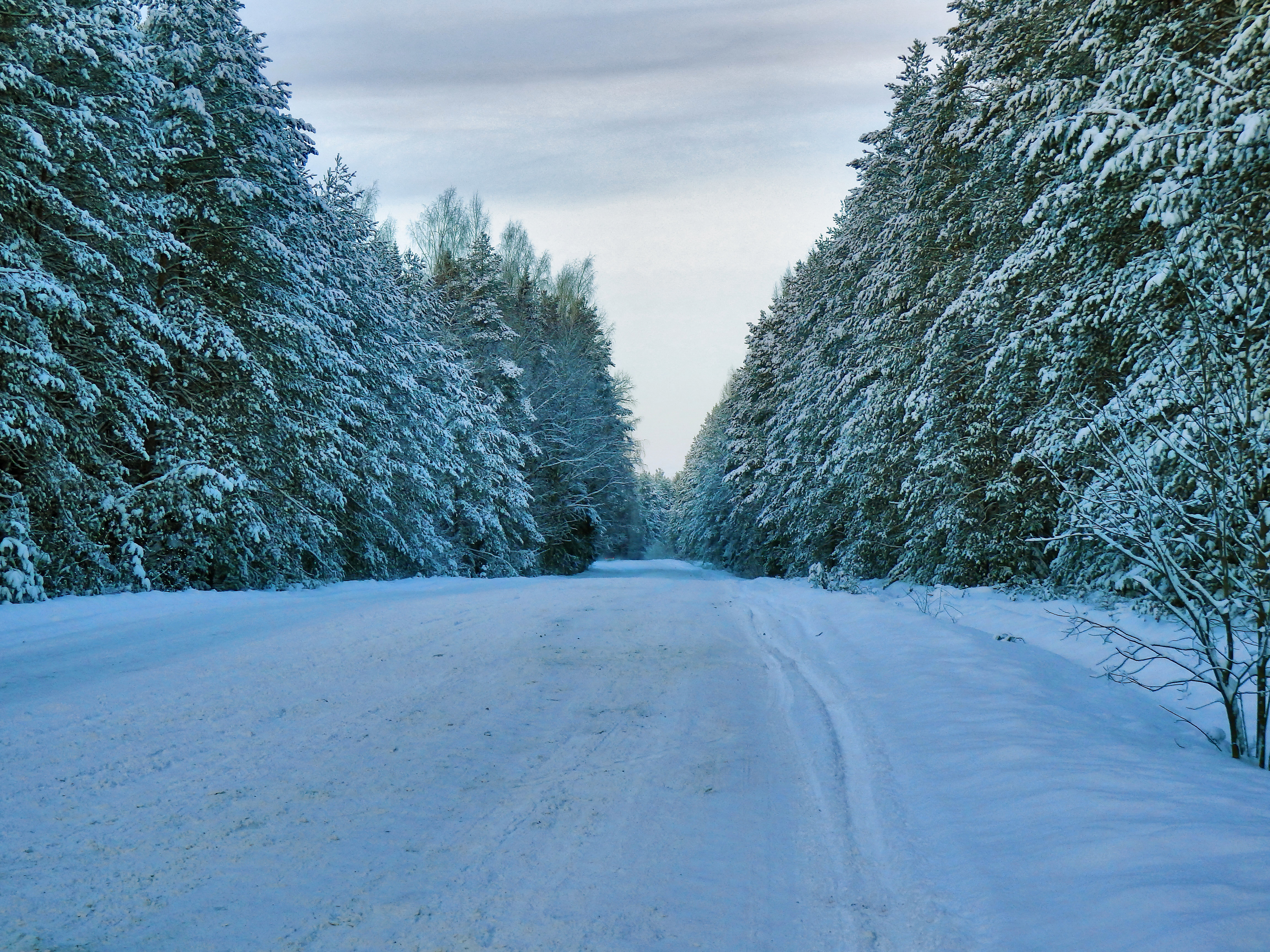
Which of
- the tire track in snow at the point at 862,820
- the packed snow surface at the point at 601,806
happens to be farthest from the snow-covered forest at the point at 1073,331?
the tire track in snow at the point at 862,820

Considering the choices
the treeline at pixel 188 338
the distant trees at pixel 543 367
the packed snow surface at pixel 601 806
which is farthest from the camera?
the distant trees at pixel 543 367

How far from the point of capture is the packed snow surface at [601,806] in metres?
2.56

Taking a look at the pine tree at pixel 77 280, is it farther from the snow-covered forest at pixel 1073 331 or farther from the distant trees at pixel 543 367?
the distant trees at pixel 543 367

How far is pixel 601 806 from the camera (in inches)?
141

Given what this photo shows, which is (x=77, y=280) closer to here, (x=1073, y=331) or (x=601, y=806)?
(x=601, y=806)

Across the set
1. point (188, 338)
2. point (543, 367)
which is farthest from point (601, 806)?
point (543, 367)

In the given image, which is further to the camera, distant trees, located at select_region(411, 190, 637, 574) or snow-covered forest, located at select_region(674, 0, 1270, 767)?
distant trees, located at select_region(411, 190, 637, 574)

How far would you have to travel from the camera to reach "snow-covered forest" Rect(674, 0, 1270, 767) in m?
4.90

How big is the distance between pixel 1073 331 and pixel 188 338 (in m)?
13.0

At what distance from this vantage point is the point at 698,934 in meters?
2.57

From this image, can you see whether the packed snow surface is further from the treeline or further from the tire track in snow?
the treeline

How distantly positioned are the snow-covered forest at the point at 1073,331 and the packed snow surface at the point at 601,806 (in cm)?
Answer: 144

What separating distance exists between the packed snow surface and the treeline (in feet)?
14.8

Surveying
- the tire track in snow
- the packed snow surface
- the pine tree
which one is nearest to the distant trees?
the pine tree
